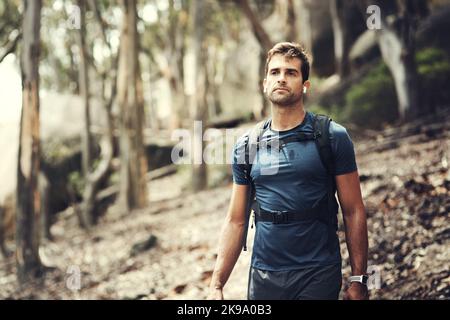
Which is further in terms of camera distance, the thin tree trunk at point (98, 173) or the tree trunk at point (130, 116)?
the thin tree trunk at point (98, 173)

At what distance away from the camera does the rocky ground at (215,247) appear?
195 inches

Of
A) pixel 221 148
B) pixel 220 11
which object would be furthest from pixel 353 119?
pixel 220 11

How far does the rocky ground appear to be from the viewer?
495 centimetres

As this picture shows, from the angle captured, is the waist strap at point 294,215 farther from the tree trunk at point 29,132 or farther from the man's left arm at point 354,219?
the tree trunk at point 29,132

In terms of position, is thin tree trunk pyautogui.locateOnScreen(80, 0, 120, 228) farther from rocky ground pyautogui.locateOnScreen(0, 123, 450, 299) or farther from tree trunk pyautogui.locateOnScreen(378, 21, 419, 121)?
tree trunk pyautogui.locateOnScreen(378, 21, 419, 121)

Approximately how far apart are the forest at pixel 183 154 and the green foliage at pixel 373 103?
0.11 ft

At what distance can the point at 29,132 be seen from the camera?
797cm

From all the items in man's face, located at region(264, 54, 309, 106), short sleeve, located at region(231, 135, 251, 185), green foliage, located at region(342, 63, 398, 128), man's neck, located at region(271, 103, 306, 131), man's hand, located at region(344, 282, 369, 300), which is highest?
green foliage, located at region(342, 63, 398, 128)

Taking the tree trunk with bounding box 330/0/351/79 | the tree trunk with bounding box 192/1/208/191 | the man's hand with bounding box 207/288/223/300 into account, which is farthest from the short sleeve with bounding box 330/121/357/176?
the tree trunk with bounding box 330/0/351/79

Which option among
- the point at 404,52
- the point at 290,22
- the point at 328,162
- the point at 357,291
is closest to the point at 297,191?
the point at 328,162

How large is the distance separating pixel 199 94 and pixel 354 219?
1020 cm

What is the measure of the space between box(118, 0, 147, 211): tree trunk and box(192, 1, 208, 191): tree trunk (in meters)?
1.47

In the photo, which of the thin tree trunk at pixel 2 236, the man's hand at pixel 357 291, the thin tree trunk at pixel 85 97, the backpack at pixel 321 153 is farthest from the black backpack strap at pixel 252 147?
the thin tree trunk at pixel 85 97
